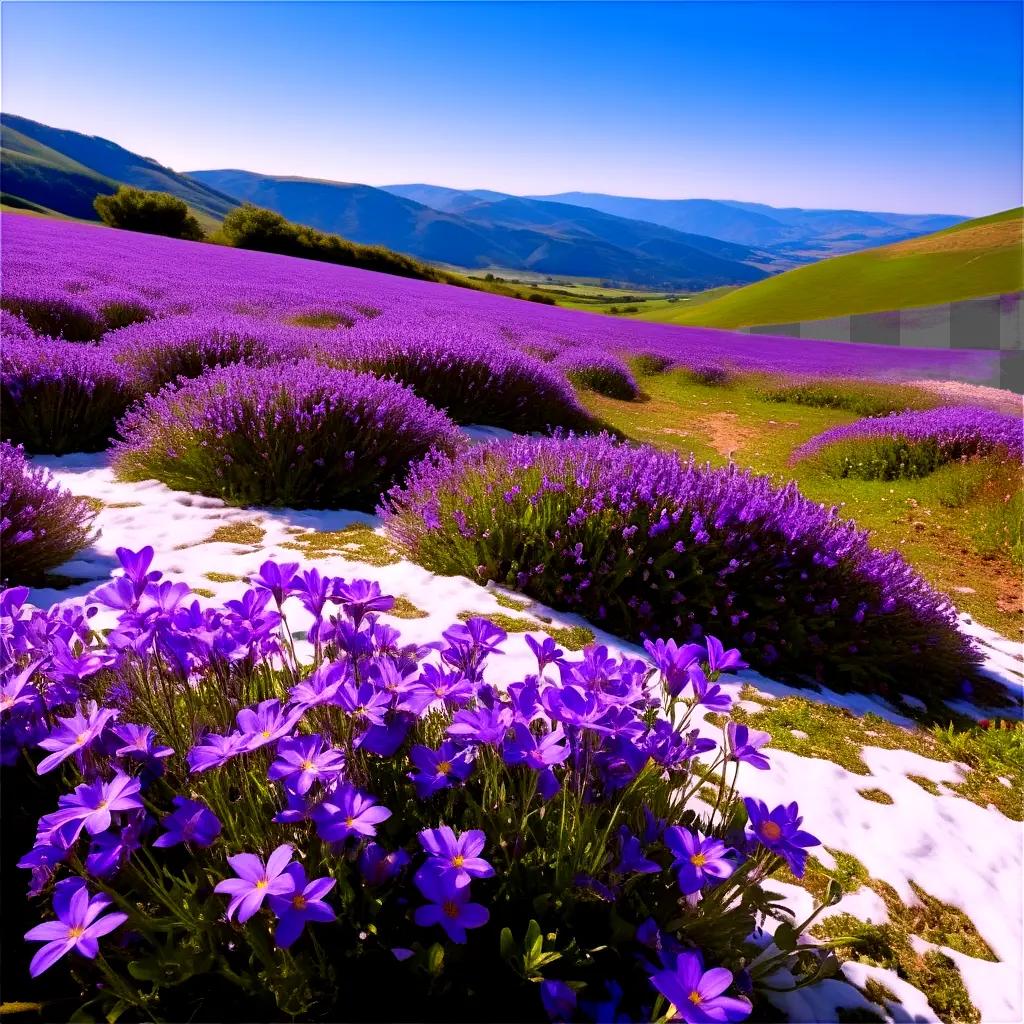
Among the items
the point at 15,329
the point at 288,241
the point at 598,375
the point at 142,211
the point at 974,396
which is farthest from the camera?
the point at 288,241

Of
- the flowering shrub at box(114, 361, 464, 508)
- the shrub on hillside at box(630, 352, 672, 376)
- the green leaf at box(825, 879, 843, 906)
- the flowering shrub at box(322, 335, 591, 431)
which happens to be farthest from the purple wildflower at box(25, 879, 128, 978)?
the shrub on hillside at box(630, 352, 672, 376)

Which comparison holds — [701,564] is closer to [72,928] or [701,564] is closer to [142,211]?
[72,928]

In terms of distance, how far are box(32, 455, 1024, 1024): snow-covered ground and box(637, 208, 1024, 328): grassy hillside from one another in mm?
66165

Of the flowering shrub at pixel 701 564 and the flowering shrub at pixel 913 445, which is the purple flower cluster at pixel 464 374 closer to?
the flowering shrub at pixel 913 445

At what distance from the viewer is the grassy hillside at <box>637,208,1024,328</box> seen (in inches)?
2389

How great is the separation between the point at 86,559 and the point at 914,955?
4167mm

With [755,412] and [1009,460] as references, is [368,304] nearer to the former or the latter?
[755,412]

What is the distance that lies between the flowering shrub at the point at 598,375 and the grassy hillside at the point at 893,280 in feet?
178

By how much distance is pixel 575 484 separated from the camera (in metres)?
4.16

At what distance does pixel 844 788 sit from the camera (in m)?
2.58

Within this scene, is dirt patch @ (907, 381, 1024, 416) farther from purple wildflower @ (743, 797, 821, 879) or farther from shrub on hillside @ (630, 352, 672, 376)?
purple wildflower @ (743, 797, 821, 879)

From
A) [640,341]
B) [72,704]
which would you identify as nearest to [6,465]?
[72,704]

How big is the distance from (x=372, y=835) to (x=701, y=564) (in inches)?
118

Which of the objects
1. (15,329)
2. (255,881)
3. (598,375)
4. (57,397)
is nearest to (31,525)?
(57,397)
